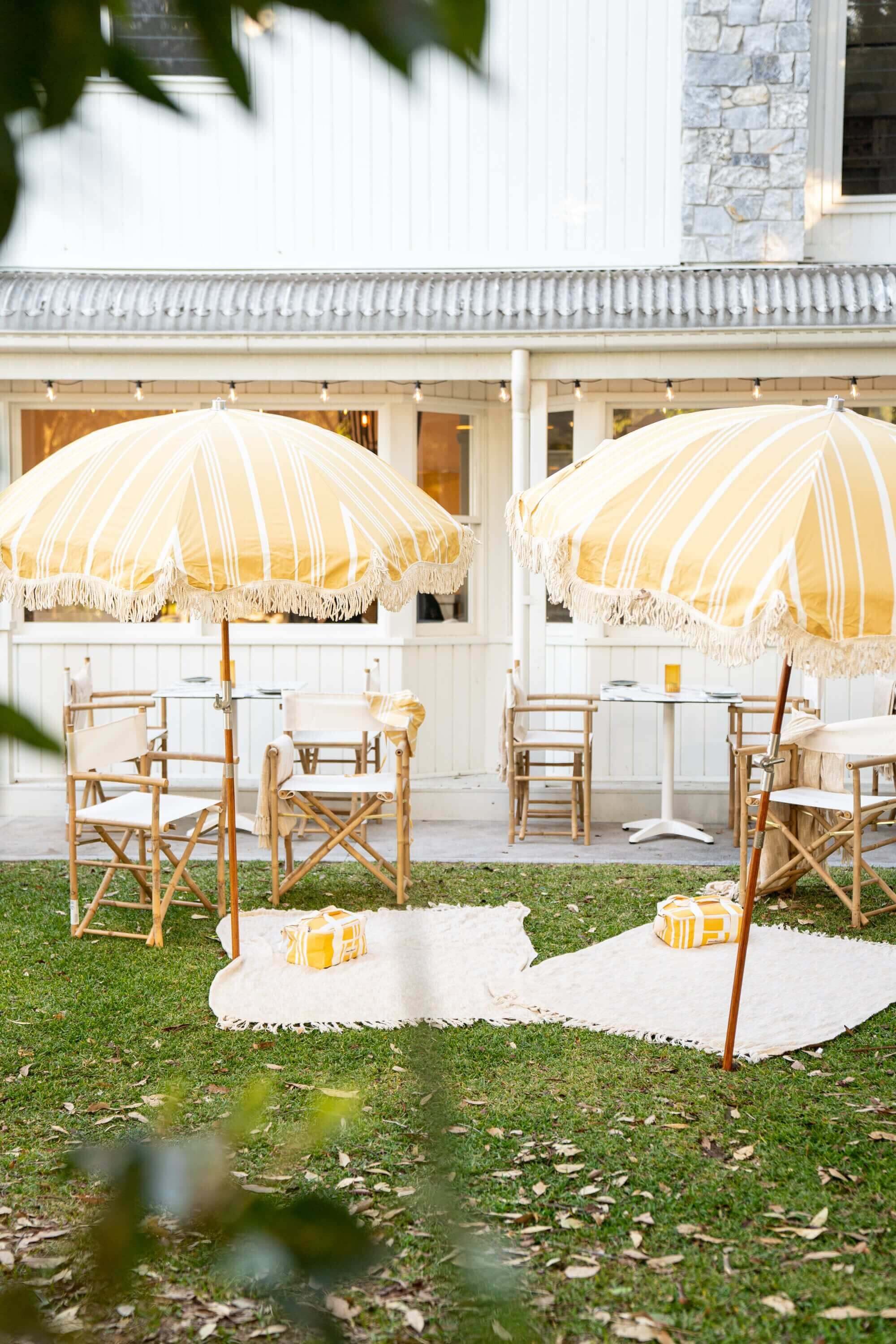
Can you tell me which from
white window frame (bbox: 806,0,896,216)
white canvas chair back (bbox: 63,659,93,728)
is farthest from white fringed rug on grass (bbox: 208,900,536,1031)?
white window frame (bbox: 806,0,896,216)

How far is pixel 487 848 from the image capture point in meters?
7.95

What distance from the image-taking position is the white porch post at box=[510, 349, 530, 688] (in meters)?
8.41

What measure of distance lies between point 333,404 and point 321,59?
357 inches

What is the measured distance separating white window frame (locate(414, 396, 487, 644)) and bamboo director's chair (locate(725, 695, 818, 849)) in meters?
2.11

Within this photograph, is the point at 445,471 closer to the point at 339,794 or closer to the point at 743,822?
the point at 339,794

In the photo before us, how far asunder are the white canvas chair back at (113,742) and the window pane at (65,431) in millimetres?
2867

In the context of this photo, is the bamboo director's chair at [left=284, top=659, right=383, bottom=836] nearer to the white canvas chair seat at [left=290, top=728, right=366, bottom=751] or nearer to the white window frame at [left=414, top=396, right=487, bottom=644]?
the white canvas chair seat at [left=290, top=728, right=366, bottom=751]

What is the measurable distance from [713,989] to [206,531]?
8.98ft

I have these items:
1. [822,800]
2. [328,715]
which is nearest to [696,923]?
[822,800]

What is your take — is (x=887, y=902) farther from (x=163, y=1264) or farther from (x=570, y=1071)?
(x=163, y=1264)

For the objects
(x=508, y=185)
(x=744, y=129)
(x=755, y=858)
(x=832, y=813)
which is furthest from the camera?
(x=508, y=185)

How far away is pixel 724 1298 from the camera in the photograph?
9.47 feet

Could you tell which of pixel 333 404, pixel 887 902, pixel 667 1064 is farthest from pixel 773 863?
pixel 333 404

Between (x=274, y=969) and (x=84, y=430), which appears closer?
(x=274, y=969)
